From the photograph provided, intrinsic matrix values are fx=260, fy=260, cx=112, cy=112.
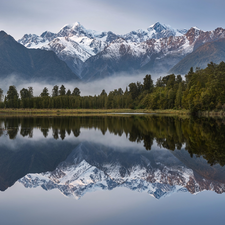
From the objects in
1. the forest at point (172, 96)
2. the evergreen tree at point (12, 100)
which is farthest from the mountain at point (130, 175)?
the evergreen tree at point (12, 100)

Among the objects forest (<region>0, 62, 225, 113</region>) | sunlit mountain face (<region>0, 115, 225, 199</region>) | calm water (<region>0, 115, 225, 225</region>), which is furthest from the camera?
forest (<region>0, 62, 225, 113</region>)

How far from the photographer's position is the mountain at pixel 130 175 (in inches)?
500

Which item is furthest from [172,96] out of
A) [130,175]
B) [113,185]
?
[113,185]

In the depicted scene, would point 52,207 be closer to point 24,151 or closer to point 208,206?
point 208,206

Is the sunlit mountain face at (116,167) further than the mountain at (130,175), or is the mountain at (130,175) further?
the sunlit mountain face at (116,167)

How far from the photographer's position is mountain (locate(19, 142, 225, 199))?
1269cm

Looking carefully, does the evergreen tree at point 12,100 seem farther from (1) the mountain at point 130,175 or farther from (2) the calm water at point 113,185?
(1) the mountain at point 130,175

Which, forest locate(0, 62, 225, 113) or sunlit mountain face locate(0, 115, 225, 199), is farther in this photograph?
forest locate(0, 62, 225, 113)

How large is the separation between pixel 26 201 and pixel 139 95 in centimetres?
17457

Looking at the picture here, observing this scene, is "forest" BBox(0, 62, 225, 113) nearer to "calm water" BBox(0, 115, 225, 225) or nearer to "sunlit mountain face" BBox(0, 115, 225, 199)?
"sunlit mountain face" BBox(0, 115, 225, 199)

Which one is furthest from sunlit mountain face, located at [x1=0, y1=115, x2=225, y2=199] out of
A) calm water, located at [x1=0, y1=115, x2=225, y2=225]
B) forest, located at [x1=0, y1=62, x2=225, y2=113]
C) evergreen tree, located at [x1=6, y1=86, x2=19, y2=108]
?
evergreen tree, located at [x1=6, y1=86, x2=19, y2=108]

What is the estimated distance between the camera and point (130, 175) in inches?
583

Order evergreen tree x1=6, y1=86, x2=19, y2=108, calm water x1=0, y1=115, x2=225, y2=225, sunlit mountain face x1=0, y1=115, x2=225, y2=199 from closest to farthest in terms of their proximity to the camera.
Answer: calm water x1=0, y1=115, x2=225, y2=225
sunlit mountain face x1=0, y1=115, x2=225, y2=199
evergreen tree x1=6, y1=86, x2=19, y2=108

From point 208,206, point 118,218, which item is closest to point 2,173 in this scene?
point 118,218
